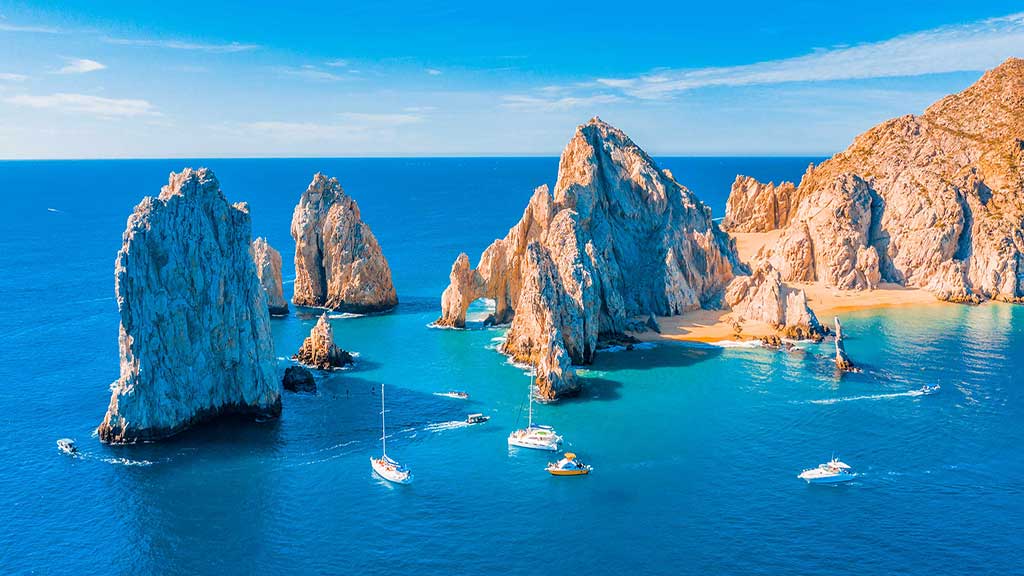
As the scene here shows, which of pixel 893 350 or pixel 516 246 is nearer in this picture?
pixel 893 350

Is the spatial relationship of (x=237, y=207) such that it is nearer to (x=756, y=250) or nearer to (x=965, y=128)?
A: (x=756, y=250)

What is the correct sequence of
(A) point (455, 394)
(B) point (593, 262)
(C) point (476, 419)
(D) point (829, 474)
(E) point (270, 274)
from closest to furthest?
(D) point (829, 474), (C) point (476, 419), (A) point (455, 394), (B) point (593, 262), (E) point (270, 274)

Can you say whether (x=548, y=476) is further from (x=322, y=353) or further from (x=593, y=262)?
(x=593, y=262)

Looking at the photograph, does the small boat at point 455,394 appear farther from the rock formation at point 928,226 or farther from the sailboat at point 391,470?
the rock formation at point 928,226

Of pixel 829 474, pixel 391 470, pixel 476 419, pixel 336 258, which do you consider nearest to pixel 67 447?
pixel 391 470

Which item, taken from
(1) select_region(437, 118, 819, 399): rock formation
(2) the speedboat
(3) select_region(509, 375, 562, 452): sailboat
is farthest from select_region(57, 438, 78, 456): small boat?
(2) the speedboat

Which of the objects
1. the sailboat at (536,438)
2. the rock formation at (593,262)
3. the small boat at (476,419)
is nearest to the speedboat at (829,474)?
the sailboat at (536,438)

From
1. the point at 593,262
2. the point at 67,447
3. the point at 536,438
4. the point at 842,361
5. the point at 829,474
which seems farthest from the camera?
the point at 593,262

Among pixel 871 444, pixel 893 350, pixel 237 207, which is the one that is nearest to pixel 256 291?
pixel 237 207
